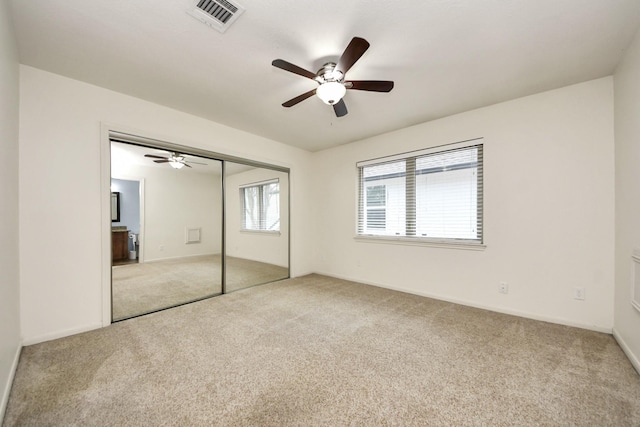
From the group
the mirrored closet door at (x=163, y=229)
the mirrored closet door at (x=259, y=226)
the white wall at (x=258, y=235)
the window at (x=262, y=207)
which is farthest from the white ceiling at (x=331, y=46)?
the window at (x=262, y=207)

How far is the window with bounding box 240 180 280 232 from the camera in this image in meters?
4.51

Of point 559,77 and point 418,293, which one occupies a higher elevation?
point 559,77

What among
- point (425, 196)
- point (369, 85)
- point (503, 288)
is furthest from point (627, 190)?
point (369, 85)

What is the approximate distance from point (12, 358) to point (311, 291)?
2.84 metres

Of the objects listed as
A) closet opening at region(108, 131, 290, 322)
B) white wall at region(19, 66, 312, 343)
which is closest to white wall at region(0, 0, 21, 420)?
white wall at region(19, 66, 312, 343)

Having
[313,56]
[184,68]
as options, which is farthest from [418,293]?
[184,68]

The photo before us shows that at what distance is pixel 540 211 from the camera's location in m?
2.67

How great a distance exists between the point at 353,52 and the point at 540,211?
8.49 feet

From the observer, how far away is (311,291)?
3730 mm

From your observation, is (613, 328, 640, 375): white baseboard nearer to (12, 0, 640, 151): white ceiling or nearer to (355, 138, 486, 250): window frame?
(355, 138, 486, 250): window frame

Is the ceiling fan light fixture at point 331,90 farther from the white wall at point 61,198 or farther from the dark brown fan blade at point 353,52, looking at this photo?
the white wall at point 61,198

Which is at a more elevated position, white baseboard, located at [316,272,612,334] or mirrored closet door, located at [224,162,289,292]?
mirrored closet door, located at [224,162,289,292]

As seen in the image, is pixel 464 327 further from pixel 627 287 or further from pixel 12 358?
pixel 12 358

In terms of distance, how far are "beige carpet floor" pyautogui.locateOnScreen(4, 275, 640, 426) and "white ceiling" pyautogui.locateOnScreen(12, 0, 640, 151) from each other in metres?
2.44
